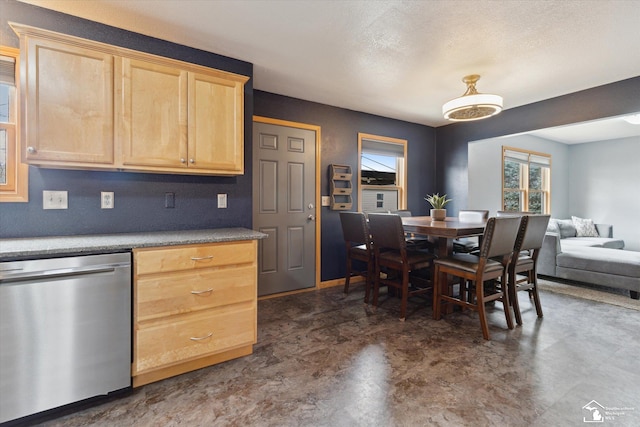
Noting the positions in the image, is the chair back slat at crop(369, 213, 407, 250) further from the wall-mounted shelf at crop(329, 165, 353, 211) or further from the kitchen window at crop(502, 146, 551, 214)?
the kitchen window at crop(502, 146, 551, 214)

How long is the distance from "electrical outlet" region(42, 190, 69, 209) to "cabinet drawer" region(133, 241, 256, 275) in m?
→ 0.77

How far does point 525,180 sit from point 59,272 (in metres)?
7.03

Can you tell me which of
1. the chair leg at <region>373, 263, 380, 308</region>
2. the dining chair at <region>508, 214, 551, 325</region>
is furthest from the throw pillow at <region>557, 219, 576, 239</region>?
the chair leg at <region>373, 263, 380, 308</region>

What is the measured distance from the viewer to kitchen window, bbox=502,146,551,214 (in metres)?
5.51

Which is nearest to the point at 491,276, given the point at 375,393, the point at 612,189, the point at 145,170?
the point at 375,393

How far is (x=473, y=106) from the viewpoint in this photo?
9.03 feet

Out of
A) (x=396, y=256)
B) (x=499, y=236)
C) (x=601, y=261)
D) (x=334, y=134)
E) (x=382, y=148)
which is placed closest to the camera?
(x=499, y=236)

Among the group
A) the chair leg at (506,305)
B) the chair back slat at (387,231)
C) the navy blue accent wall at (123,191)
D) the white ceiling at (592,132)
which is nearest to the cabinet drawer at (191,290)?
the navy blue accent wall at (123,191)

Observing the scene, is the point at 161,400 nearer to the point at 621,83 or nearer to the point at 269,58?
the point at 269,58

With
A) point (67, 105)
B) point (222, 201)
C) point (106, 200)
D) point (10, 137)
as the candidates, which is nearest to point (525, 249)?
point (222, 201)

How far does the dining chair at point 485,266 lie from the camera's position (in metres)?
2.40

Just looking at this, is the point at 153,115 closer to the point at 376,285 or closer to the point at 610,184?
the point at 376,285

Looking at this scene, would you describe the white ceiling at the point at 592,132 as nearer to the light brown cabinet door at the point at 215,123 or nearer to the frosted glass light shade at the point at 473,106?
the frosted glass light shade at the point at 473,106

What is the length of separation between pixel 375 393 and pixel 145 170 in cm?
212
